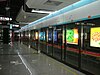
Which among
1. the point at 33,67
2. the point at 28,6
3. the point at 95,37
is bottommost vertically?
the point at 33,67

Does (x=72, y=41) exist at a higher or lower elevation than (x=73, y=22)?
lower

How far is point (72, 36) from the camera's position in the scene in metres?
7.10

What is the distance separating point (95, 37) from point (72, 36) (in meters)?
1.88

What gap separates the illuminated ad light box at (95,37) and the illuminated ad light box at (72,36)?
1.37 m

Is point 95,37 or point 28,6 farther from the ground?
point 28,6

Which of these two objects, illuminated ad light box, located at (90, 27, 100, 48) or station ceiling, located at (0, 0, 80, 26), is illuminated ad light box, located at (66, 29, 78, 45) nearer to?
station ceiling, located at (0, 0, 80, 26)

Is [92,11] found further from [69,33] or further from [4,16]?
[4,16]

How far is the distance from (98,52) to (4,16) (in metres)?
13.3

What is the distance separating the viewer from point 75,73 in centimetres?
570

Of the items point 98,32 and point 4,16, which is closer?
point 98,32

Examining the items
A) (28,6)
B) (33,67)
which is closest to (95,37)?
(33,67)

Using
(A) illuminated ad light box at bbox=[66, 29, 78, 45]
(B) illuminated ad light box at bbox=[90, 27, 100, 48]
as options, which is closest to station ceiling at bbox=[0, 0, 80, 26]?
(A) illuminated ad light box at bbox=[66, 29, 78, 45]

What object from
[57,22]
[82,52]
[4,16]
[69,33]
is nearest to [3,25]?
[4,16]

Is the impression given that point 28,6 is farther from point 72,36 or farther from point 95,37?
point 95,37
